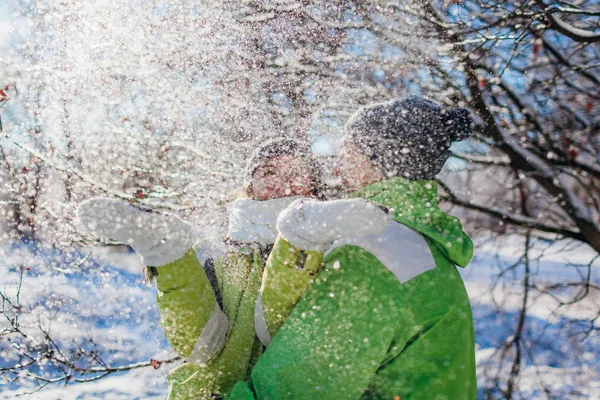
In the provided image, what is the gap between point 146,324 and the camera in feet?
34.0

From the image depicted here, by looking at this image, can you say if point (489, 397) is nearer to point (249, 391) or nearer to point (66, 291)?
point (249, 391)

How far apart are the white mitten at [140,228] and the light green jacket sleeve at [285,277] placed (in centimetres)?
33

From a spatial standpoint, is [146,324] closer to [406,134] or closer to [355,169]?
[355,169]

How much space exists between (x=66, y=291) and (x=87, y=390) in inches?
251

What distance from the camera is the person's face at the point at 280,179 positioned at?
157cm

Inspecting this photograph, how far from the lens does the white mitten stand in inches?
47.5

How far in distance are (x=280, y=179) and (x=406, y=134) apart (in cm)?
50

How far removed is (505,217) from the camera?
470 cm

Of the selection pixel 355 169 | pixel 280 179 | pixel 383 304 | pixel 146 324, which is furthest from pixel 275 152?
pixel 146 324

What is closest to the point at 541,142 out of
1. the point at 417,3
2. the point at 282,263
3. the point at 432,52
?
the point at 432,52

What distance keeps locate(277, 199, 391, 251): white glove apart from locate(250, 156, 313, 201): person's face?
467 millimetres

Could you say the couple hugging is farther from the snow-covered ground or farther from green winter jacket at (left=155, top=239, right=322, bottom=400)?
the snow-covered ground

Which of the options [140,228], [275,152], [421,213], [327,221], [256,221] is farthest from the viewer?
[275,152]

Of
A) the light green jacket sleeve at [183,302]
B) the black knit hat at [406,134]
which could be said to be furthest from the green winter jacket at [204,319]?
the black knit hat at [406,134]
